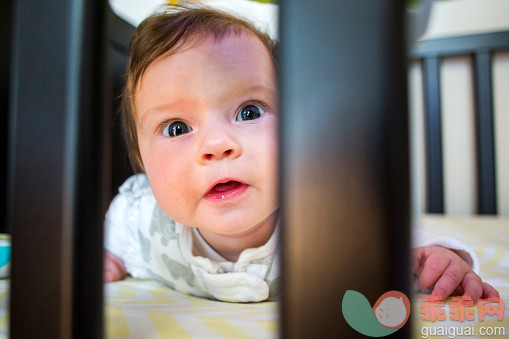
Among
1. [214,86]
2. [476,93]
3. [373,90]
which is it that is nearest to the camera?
[373,90]

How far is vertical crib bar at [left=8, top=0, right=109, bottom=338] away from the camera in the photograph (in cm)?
22

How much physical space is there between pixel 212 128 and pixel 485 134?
1247 millimetres

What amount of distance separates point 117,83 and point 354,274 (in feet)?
0.98

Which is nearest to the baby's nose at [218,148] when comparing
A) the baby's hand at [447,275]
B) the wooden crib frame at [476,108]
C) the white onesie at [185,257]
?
the white onesie at [185,257]

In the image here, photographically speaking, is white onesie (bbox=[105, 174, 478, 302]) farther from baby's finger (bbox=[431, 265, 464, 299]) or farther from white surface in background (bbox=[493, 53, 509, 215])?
white surface in background (bbox=[493, 53, 509, 215])

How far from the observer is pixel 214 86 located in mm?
322

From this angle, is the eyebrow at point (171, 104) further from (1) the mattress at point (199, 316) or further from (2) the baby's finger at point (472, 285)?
(2) the baby's finger at point (472, 285)

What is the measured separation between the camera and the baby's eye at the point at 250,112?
0.34m

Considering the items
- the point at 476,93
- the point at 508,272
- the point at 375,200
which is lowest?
the point at 508,272

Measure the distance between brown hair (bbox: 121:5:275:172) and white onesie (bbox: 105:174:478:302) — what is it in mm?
116

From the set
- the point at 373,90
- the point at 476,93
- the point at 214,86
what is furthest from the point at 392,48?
the point at 476,93

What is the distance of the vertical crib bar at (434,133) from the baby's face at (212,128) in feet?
3.79

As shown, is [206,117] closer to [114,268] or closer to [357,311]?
[357,311]

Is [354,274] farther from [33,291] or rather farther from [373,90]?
[33,291]
